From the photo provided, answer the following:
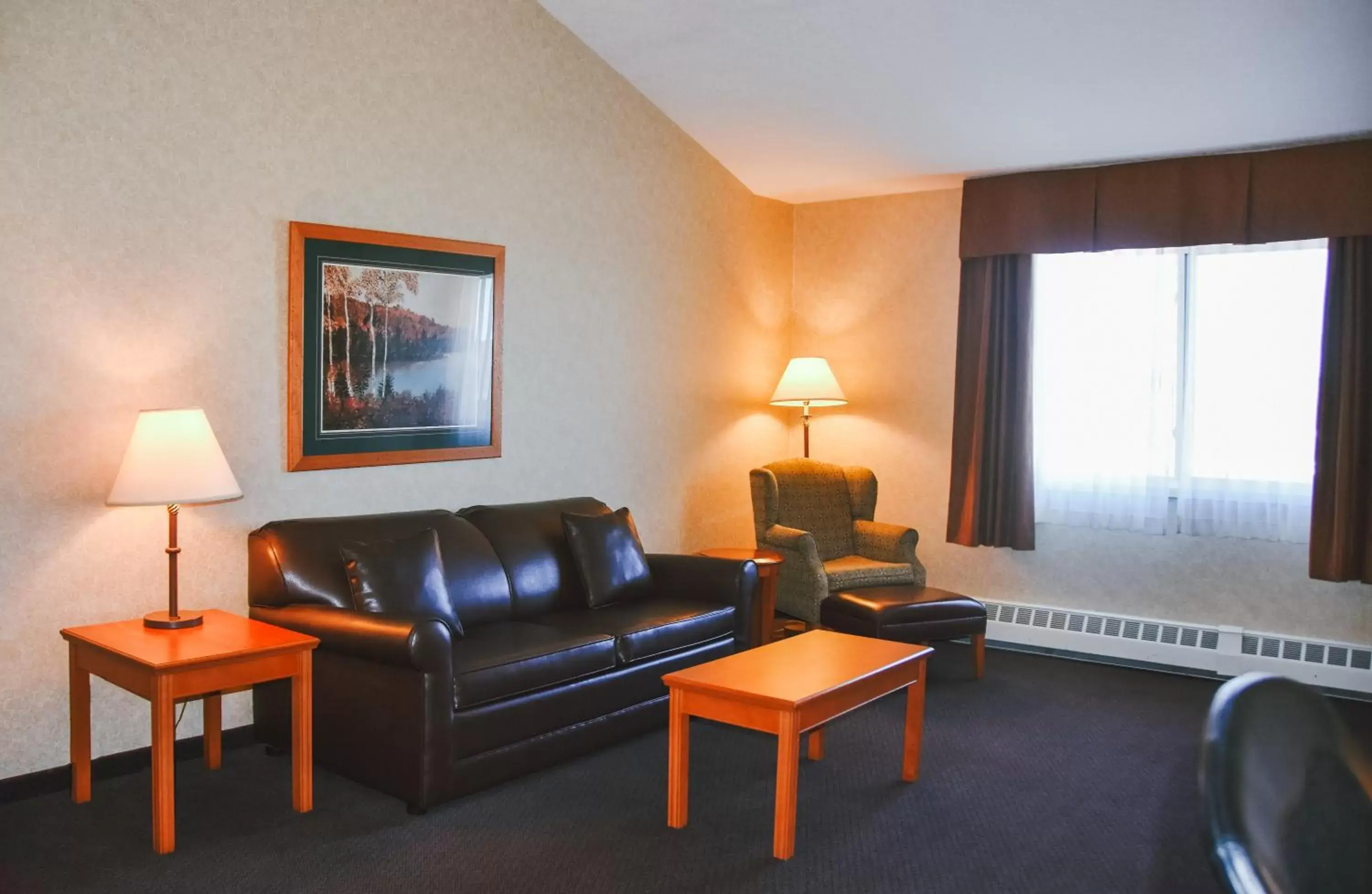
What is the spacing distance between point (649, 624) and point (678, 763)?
917mm

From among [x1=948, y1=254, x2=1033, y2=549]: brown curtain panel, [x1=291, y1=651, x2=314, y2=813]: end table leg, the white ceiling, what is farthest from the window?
[x1=291, y1=651, x2=314, y2=813]: end table leg

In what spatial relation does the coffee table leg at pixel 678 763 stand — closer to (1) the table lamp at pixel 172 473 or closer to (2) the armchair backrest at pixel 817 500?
(1) the table lamp at pixel 172 473

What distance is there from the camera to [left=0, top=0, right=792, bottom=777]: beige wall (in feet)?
11.4

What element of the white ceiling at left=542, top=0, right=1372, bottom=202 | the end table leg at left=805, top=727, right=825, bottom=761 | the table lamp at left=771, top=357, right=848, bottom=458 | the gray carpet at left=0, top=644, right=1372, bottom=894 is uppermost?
the white ceiling at left=542, top=0, right=1372, bottom=202

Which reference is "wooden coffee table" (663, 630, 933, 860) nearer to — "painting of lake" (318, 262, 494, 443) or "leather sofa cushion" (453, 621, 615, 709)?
"leather sofa cushion" (453, 621, 615, 709)

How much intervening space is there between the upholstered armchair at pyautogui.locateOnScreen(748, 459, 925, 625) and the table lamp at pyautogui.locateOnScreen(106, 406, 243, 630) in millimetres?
2753

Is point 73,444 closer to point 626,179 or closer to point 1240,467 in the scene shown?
point 626,179

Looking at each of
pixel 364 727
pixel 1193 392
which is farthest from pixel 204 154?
pixel 1193 392

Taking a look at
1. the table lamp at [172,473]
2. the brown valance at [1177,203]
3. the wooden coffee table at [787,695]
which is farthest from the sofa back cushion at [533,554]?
the brown valance at [1177,203]

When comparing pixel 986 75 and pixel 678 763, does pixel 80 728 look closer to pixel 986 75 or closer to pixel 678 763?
pixel 678 763

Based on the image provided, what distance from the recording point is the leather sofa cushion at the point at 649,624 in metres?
4.12

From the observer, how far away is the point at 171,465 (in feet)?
11.2

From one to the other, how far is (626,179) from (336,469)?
2088 mm

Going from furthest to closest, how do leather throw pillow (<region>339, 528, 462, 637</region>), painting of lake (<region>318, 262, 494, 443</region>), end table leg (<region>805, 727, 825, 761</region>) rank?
painting of lake (<region>318, 262, 494, 443</region>) → end table leg (<region>805, 727, 825, 761</region>) → leather throw pillow (<region>339, 528, 462, 637</region>)
